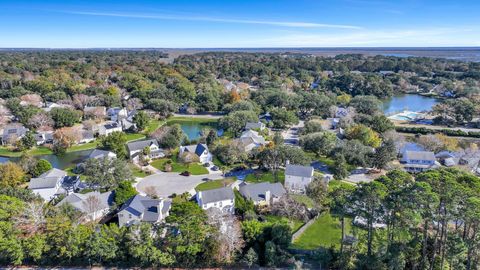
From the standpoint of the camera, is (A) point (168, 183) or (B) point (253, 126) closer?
(A) point (168, 183)

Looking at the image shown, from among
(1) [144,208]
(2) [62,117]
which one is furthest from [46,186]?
(2) [62,117]

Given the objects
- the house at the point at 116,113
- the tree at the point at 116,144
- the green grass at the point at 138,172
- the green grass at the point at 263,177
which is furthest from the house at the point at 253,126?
the house at the point at 116,113

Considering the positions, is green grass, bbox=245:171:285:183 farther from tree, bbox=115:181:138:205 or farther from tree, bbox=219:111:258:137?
tree, bbox=219:111:258:137

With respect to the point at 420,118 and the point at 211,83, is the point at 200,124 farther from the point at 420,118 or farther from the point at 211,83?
the point at 420,118

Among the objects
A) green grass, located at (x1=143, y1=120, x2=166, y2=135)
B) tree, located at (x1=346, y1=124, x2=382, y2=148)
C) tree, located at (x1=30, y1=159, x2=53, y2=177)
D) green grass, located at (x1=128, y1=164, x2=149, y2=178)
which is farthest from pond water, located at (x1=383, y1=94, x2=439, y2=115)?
tree, located at (x1=30, y1=159, x2=53, y2=177)

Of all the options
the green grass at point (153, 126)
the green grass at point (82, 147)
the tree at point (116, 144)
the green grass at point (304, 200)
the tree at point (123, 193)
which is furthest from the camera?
the green grass at point (153, 126)

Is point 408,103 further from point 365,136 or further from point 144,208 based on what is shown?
point 144,208

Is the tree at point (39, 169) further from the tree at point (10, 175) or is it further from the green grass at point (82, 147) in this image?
the green grass at point (82, 147)
